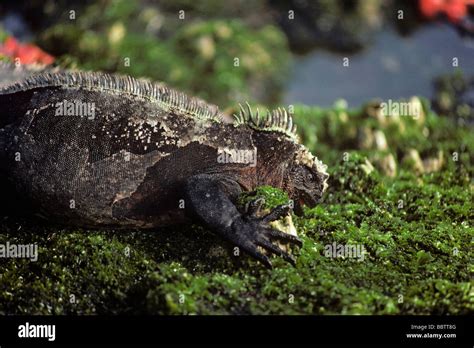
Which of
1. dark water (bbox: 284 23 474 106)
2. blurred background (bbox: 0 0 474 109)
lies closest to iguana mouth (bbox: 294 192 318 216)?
blurred background (bbox: 0 0 474 109)

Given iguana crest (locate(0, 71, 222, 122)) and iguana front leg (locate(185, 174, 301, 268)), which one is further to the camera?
iguana crest (locate(0, 71, 222, 122))

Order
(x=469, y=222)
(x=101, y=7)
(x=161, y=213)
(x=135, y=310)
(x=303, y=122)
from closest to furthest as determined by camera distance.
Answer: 1. (x=135, y=310)
2. (x=161, y=213)
3. (x=469, y=222)
4. (x=303, y=122)
5. (x=101, y=7)

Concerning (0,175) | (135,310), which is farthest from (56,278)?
(0,175)

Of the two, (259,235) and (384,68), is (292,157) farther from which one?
(384,68)

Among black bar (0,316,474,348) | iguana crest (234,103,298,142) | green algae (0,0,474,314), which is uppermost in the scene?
iguana crest (234,103,298,142)

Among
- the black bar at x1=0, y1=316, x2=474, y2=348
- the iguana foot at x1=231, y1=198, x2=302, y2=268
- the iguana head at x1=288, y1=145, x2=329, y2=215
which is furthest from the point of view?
the iguana head at x1=288, y1=145, x2=329, y2=215

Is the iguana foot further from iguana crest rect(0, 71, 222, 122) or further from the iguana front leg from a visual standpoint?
iguana crest rect(0, 71, 222, 122)

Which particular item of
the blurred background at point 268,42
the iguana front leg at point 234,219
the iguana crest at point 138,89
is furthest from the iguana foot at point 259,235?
the blurred background at point 268,42

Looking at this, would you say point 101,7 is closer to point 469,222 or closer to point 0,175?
point 0,175
